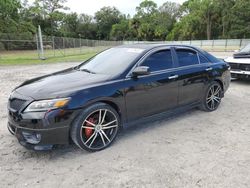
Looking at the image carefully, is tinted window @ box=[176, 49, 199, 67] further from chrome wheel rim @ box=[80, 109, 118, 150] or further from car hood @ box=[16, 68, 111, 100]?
chrome wheel rim @ box=[80, 109, 118, 150]

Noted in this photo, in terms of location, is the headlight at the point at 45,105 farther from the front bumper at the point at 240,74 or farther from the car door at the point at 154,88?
the front bumper at the point at 240,74

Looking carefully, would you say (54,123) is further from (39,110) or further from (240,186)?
(240,186)

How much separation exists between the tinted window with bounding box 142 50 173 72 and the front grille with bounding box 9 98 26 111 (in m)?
1.98

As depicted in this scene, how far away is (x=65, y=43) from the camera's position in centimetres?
2550

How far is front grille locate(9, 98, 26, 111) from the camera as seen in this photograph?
123 inches

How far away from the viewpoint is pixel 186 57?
4.64 m

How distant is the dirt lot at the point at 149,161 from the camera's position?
272cm

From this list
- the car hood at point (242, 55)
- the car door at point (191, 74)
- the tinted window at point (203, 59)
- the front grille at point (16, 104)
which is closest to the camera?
the front grille at point (16, 104)

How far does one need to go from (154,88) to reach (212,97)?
75.0 inches

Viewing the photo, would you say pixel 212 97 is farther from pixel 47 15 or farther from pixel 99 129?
pixel 47 15

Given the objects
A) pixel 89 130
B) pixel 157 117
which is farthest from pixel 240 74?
pixel 89 130

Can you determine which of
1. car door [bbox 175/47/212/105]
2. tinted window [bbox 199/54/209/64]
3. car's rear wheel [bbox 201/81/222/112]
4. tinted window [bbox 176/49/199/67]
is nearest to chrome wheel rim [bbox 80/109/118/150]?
car door [bbox 175/47/212/105]

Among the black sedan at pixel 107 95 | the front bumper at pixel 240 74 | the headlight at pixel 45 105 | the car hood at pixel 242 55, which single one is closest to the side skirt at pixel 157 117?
the black sedan at pixel 107 95

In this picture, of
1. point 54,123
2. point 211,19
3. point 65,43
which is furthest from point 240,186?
point 211,19
